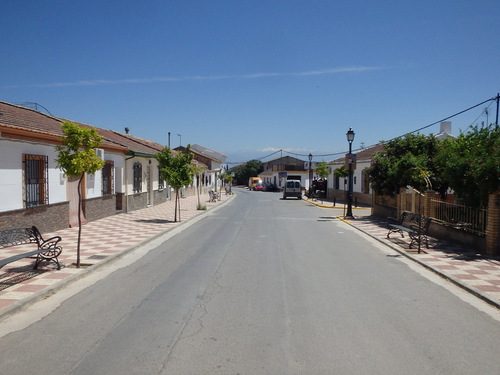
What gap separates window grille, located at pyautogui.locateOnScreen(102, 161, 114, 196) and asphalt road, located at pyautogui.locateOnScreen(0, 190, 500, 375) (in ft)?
37.8

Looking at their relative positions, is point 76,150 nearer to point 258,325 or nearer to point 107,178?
point 258,325

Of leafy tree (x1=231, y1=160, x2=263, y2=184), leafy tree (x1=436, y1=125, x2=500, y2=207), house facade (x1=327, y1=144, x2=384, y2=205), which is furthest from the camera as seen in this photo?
leafy tree (x1=231, y1=160, x2=263, y2=184)

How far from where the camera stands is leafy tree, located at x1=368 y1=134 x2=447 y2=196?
17750 mm

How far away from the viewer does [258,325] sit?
18.4 ft

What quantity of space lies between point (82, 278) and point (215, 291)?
302 cm

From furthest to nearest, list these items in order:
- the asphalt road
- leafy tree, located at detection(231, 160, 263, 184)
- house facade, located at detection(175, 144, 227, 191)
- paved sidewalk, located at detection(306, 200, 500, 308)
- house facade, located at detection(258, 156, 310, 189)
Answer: leafy tree, located at detection(231, 160, 263, 184) → house facade, located at detection(258, 156, 310, 189) → house facade, located at detection(175, 144, 227, 191) → paved sidewalk, located at detection(306, 200, 500, 308) → the asphalt road

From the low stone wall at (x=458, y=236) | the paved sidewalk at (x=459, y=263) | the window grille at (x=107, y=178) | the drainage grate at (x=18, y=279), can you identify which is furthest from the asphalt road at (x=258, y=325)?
the window grille at (x=107, y=178)

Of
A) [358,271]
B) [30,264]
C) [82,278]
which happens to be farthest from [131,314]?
[358,271]

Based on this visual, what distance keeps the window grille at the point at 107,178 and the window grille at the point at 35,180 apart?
5657 mm

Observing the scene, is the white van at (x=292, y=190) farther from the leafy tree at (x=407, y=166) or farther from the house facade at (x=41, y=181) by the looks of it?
the house facade at (x=41, y=181)

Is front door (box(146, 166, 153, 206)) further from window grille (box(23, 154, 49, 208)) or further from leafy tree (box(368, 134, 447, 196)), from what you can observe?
leafy tree (box(368, 134, 447, 196))

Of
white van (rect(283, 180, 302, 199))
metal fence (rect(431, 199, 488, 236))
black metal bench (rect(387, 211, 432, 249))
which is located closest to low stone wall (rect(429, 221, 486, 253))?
metal fence (rect(431, 199, 488, 236))

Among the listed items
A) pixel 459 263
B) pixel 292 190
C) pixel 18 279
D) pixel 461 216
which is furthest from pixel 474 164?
pixel 292 190

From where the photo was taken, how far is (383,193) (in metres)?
21.0
